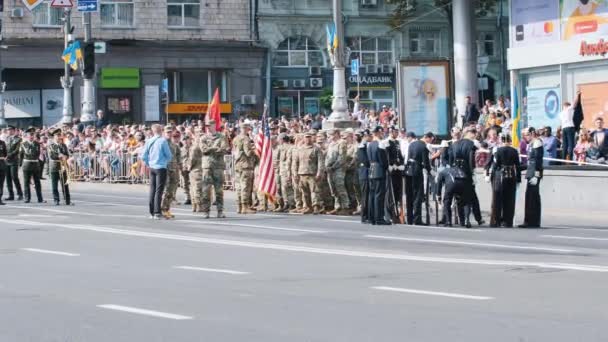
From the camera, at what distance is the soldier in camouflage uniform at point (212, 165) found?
26172 millimetres

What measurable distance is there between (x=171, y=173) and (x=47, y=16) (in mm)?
36381

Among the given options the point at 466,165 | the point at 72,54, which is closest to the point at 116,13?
the point at 72,54

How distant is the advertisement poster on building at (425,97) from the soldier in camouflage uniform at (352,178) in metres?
3.44

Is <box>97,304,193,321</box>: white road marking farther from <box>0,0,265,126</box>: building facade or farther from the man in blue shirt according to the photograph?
<box>0,0,265,126</box>: building facade

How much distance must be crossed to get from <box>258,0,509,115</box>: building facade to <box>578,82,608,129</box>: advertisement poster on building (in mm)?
31319

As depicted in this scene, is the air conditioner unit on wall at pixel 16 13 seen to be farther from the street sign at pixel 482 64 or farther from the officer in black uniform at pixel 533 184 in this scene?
the officer in black uniform at pixel 533 184

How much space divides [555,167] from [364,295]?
15.5m

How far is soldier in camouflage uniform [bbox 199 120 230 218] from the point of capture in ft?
85.9

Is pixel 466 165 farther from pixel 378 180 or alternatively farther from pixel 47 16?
pixel 47 16

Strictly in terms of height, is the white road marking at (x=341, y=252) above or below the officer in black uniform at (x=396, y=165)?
below

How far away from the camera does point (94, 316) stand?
12.0 m

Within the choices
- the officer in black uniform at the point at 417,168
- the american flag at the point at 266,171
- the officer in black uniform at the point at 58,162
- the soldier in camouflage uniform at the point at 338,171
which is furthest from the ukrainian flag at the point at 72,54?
the officer in black uniform at the point at 417,168

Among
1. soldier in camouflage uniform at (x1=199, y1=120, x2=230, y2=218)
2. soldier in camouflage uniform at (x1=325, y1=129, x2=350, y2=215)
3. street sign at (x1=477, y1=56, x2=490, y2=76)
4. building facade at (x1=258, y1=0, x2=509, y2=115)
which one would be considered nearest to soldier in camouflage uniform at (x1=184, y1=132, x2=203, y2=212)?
soldier in camouflage uniform at (x1=199, y1=120, x2=230, y2=218)

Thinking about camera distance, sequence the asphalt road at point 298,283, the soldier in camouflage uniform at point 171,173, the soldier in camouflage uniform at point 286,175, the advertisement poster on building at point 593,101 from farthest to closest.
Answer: the advertisement poster on building at point 593,101
the soldier in camouflage uniform at point 286,175
the soldier in camouflage uniform at point 171,173
the asphalt road at point 298,283
